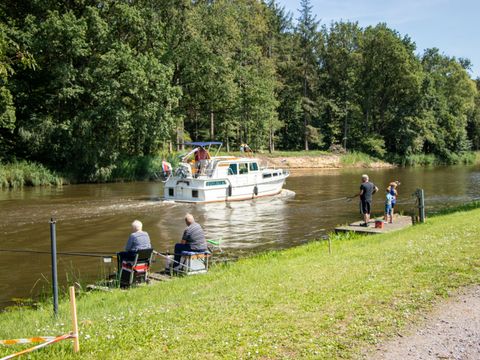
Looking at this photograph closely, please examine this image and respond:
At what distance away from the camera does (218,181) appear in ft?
109

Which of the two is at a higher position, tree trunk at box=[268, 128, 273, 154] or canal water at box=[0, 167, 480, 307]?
tree trunk at box=[268, 128, 273, 154]

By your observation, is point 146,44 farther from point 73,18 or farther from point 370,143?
point 370,143

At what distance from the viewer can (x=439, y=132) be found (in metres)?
82.5

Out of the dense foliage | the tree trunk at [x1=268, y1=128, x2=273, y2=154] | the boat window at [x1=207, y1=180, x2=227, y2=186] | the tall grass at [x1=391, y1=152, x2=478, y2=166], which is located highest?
the dense foliage

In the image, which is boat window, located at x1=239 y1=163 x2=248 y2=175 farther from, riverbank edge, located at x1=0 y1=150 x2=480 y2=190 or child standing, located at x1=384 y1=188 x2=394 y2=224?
child standing, located at x1=384 y1=188 x2=394 y2=224

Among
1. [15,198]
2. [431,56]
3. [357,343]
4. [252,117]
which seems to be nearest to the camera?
[357,343]

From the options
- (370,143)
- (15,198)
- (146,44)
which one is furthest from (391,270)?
(370,143)

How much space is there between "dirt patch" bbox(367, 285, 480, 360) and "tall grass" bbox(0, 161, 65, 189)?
38.0 meters

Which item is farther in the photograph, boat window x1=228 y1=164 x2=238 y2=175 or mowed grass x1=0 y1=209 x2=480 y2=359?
boat window x1=228 y1=164 x2=238 y2=175

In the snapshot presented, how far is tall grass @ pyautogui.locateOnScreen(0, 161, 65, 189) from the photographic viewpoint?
39.3 metres

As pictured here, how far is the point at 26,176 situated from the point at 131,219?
773 inches

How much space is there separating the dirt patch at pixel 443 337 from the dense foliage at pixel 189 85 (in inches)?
1037

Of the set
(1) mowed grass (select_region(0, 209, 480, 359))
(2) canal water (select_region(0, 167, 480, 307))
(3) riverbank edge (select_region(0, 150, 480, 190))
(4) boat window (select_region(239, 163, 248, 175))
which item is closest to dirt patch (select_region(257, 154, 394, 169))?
(3) riverbank edge (select_region(0, 150, 480, 190))

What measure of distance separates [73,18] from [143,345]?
131 ft
